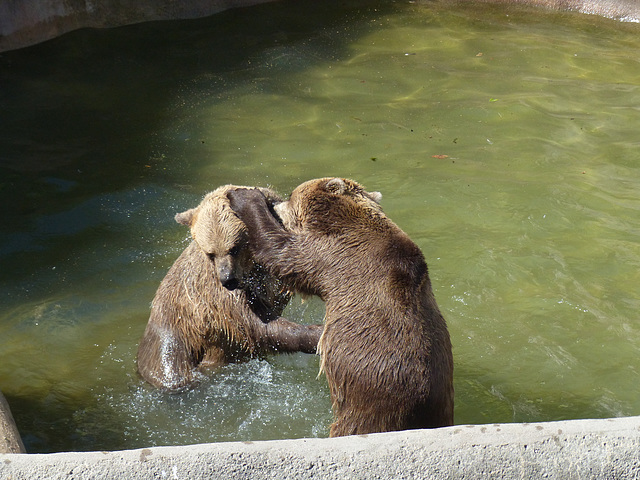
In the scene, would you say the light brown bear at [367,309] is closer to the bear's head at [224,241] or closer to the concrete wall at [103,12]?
the bear's head at [224,241]

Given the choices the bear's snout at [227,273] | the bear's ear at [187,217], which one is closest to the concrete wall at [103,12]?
the bear's ear at [187,217]

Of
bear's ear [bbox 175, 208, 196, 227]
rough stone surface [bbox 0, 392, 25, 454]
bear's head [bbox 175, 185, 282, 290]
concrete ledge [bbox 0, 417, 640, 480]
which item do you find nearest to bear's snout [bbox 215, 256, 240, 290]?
bear's head [bbox 175, 185, 282, 290]

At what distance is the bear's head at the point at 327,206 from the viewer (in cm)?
401

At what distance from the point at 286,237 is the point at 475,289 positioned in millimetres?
2350

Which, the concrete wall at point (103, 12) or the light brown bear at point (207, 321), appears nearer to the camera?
the light brown bear at point (207, 321)

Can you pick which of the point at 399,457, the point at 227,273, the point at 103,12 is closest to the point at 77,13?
the point at 103,12

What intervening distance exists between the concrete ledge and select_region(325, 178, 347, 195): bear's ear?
1595 mm

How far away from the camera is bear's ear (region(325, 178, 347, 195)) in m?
4.13

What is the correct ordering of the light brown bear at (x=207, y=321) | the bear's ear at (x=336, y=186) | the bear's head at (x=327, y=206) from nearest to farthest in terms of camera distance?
the bear's head at (x=327, y=206) < the bear's ear at (x=336, y=186) < the light brown bear at (x=207, y=321)

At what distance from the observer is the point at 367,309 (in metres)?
3.69

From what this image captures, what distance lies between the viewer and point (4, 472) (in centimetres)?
268

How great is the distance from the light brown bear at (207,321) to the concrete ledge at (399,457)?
179cm

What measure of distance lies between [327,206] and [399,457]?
160 centimetres

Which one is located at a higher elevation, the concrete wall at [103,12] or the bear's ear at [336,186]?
the concrete wall at [103,12]
